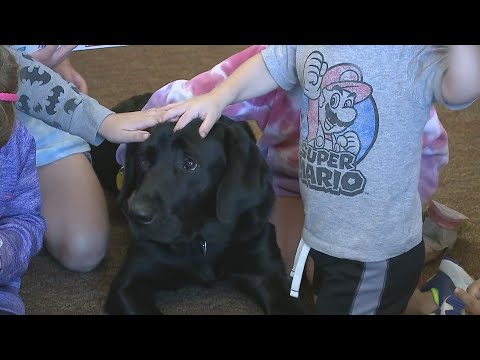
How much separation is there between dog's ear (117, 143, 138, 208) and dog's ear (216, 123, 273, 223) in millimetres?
176

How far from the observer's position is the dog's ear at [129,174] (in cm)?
116

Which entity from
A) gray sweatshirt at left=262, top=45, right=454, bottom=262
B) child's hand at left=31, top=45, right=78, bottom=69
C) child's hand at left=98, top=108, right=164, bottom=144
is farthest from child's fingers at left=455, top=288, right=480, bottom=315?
child's hand at left=31, top=45, right=78, bottom=69

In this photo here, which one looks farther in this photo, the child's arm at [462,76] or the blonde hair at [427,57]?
the blonde hair at [427,57]

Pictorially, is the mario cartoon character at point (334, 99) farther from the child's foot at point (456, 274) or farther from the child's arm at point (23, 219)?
the child's arm at point (23, 219)

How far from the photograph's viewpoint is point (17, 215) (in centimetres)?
112

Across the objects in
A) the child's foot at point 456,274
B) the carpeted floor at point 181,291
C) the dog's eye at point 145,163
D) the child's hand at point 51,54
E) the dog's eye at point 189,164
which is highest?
the child's hand at point 51,54

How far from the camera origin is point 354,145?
1.01 m

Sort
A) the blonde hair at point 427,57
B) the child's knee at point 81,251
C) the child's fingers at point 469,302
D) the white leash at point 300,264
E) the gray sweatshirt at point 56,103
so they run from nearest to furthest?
the blonde hair at point 427,57 → the child's fingers at point 469,302 → the white leash at point 300,264 → the gray sweatshirt at point 56,103 → the child's knee at point 81,251

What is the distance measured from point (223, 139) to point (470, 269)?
1.98ft

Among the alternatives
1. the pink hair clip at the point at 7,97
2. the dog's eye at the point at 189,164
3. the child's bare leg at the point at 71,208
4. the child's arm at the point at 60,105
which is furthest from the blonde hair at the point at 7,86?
the child's bare leg at the point at 71,208

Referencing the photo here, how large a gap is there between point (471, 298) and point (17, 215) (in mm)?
793

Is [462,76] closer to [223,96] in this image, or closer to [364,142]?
[364,142]

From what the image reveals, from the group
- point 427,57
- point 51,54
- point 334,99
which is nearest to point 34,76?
point 51,54
